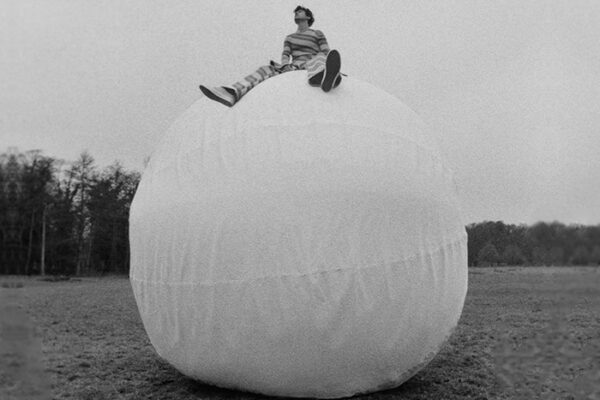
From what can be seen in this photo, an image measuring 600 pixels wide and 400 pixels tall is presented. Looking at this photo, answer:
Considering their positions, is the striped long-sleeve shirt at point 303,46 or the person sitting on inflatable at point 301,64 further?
the striped long-sleeve shirt at point 303,46

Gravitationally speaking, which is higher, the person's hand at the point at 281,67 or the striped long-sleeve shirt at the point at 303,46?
the striped long-sleeve shirt at the point at 303,46

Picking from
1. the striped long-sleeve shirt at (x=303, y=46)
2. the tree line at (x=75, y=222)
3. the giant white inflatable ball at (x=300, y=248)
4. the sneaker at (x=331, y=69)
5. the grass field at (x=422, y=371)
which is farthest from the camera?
the tree line at (x=75, y=222)

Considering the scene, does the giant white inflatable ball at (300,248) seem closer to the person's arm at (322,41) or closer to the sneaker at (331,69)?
the sneaker at (331,69)

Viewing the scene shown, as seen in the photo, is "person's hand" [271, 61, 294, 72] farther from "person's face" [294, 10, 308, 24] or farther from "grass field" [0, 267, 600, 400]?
"grass field" [0, 267, 600, 400]

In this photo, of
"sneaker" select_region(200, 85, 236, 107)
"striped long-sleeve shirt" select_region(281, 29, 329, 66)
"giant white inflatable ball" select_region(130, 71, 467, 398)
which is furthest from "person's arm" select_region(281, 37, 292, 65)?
"sneaker" select_region(200, 85, 236, 107)

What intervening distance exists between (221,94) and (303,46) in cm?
174

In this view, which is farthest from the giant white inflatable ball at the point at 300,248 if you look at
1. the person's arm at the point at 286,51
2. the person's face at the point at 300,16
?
the person's face at the point at 300,16

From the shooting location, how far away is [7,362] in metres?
7.29

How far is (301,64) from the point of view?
677 cm

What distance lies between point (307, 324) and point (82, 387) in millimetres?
3171

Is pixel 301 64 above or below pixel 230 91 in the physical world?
above

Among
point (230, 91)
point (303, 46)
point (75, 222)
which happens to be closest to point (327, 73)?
point (230, 91)

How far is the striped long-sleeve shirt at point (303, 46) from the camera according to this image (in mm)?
6969

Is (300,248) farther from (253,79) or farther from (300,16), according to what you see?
(300,16)
